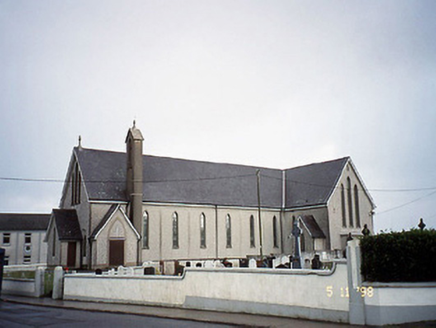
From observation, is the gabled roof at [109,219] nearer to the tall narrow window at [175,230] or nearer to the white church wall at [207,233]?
the white church wall at [207,233]

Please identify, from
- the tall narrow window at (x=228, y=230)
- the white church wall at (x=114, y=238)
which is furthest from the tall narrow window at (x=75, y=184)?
the tall narrow window at (x=228, y=230)

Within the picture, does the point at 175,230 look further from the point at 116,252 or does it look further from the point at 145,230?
the point at 116,252

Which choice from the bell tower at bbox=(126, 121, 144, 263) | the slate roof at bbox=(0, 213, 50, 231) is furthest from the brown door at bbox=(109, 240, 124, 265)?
the slate roof at bbox=(0, 213, 50, 231)

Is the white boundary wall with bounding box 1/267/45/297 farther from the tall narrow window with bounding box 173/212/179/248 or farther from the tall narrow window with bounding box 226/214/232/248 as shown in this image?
the tall narrow window with bounding box 226/214/232/248

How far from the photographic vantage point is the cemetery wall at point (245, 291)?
14.1 meters

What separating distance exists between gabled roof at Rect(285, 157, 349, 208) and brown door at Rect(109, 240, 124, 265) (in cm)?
1983

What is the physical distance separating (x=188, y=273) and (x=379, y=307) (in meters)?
8.43

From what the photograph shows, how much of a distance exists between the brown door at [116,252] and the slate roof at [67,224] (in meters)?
3.37

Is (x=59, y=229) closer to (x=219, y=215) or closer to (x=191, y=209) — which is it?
(x=191, y=209)

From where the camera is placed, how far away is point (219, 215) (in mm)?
44969

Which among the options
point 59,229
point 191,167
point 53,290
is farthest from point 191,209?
point 53,290

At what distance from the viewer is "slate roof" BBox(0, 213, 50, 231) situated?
7312 cm

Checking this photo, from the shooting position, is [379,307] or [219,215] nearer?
[379,307]

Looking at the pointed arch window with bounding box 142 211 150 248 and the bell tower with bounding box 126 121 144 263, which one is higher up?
the bell tower with bounding box 126 121 144 263
